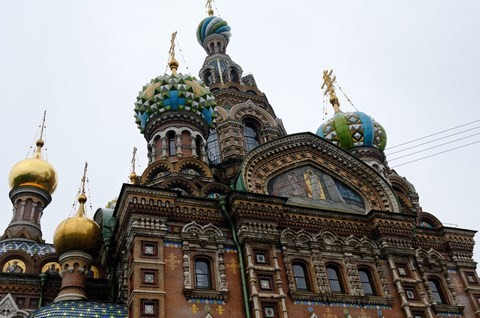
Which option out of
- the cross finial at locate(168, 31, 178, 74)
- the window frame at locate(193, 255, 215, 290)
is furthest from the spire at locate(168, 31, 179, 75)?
the window frame at locate(193, 255, 215, 290)

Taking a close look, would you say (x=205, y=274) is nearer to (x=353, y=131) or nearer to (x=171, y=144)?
(x=171, y=144)

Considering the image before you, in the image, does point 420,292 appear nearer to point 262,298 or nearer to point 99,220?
point 262,298

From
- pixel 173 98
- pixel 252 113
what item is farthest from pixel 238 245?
pixel 252 113

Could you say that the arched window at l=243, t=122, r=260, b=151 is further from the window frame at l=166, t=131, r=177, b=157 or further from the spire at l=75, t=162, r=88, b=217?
the spire at l=75, t=162, r=88, b=217

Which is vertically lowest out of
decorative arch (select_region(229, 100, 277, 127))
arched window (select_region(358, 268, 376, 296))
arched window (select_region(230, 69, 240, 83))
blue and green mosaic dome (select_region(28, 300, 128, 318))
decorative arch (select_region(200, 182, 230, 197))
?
blue and green mosaic dome (select_region(28, 300, 128, 318))

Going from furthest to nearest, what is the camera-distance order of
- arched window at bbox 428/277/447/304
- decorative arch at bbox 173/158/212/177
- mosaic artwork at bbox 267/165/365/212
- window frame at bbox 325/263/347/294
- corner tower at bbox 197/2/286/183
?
corner tower at bbox 197/2/286/183 → decorative arch at bbox 173/158/212/177 → mosaic artwork at bbox 267/165/365/212 → arched window at bbox 428/277/447/304 → window frame at bbox 325/263/347/294

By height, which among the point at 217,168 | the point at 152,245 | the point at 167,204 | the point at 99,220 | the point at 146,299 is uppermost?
the point at 217,168

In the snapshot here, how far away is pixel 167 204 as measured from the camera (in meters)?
8.90

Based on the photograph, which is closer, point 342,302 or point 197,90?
point 342,302

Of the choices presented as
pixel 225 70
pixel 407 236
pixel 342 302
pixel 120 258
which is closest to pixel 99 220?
pixel 120 258

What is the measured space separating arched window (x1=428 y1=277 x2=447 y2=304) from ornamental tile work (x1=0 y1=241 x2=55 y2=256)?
8.47 metres

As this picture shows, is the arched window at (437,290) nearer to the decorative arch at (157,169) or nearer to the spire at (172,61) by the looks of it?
the decorative arch at (157,169)

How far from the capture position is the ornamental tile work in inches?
499

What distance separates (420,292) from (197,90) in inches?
268
